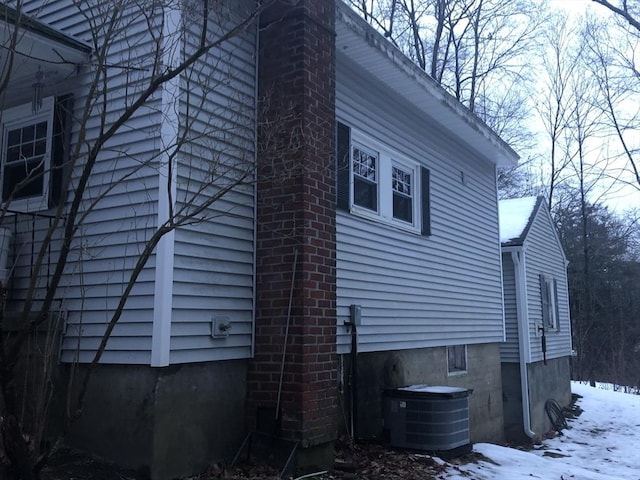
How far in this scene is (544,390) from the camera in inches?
607

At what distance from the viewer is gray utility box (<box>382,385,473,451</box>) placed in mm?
7082

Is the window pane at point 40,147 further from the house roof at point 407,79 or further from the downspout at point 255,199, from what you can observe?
the house roof at point 407,79

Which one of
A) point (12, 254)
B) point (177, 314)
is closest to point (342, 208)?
point (177, 314)

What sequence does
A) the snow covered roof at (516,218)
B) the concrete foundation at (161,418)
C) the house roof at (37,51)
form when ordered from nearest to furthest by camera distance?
the concrete foundation at (161,418), the house roof at (37,51), the snow covered roof at (516,218)

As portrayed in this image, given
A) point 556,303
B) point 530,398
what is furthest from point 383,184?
point 556,303

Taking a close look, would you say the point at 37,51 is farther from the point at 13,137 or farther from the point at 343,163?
the point at 343,163

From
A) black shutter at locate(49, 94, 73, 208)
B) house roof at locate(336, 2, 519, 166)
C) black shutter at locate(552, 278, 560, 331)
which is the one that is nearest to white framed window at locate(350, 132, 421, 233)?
house roof at locate(336, 2, 519, 166)

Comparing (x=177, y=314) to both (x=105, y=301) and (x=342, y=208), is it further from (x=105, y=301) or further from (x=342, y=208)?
(x=342, y=208)

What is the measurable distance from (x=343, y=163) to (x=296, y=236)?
198 cm

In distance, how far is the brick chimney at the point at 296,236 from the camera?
222 inches

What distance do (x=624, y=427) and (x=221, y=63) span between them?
47.4 ft

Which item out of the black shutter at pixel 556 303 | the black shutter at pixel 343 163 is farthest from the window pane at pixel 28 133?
the black shutter at pixel 556 303

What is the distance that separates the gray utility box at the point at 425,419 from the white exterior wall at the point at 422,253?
833mm

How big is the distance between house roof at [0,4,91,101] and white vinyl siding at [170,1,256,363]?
1.15 m
